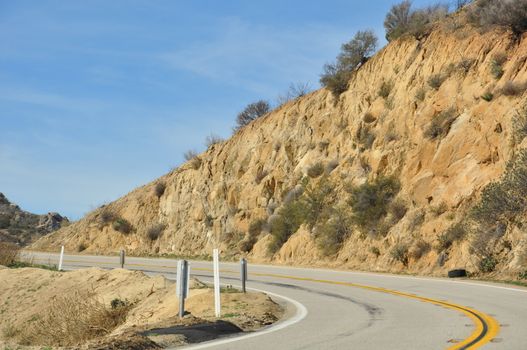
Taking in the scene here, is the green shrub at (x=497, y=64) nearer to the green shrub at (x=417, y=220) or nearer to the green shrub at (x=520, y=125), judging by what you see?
the green shrub at (x=520, y=125)

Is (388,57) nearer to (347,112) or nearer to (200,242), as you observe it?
(347,112)

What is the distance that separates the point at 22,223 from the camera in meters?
78.9

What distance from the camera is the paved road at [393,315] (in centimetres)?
870

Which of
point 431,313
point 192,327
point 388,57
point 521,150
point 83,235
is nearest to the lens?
point 192,327

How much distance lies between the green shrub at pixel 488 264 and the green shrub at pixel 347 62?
808 inches

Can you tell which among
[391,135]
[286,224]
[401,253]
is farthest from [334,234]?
[391,135]

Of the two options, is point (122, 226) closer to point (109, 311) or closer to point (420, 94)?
point (420, 94)

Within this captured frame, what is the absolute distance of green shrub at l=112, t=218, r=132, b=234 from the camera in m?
49.2

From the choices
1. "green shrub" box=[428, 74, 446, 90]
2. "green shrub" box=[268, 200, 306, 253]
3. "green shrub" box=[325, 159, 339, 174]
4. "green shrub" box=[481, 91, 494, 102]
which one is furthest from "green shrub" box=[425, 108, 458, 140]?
"green shrub" box=[268, 200, 306, 253]

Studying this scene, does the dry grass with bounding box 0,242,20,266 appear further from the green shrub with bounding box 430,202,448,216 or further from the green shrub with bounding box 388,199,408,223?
the green shrub with bounding box 430,202,448,216

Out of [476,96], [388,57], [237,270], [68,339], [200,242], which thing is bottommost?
[68,339]

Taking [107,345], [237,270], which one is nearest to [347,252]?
[237,270]

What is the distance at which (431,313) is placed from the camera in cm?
1198

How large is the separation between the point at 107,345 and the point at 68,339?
237 inches
